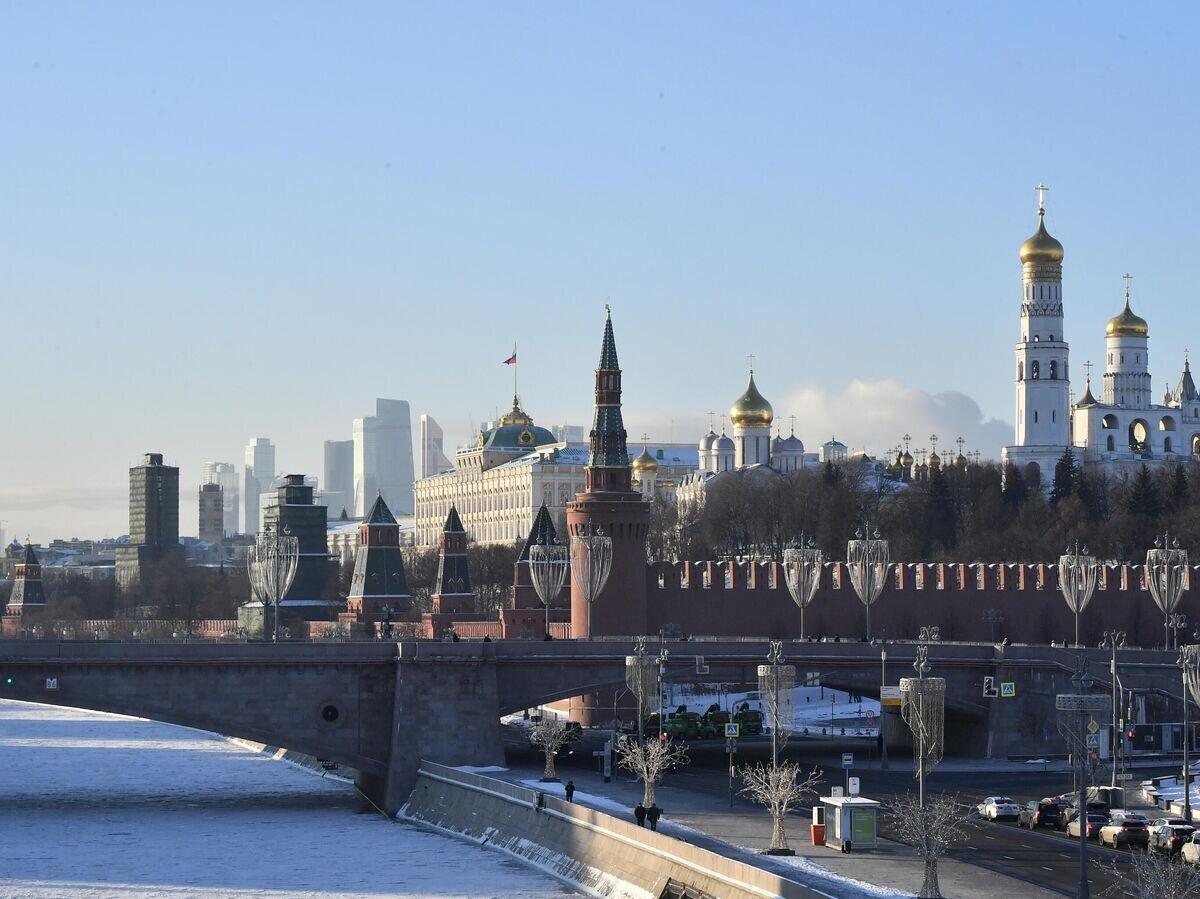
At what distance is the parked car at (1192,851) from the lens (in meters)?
47.5

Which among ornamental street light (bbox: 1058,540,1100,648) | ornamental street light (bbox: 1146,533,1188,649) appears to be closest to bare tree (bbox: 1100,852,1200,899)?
ornamental street light (bbox: 1146,533,1188,649)

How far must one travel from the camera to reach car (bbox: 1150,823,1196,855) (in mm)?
49531

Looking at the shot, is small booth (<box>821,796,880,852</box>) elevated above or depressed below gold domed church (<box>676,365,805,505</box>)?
below

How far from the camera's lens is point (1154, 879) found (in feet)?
132

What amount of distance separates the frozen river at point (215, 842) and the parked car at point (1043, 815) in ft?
32.9

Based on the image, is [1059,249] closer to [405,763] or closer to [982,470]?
[982,470]

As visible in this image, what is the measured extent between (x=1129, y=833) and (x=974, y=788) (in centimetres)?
1202

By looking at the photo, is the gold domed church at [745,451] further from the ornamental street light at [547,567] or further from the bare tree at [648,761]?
the bare tree at [648,761]

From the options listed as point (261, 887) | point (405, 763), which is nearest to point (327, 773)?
point (405, 763)

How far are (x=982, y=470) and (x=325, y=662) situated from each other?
81.0m

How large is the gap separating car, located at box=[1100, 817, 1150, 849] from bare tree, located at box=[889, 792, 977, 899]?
2.84 metres

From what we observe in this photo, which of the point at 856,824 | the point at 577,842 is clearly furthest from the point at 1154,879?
the point at 577,842

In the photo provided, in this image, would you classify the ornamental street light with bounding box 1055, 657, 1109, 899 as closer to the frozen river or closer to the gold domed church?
the frozen river

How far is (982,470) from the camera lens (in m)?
143
